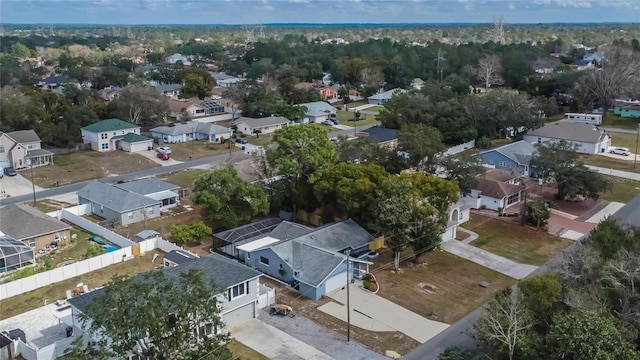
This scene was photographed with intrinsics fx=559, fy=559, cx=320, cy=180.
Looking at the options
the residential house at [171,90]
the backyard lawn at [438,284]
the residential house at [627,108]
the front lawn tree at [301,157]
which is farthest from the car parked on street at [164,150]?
the residential house at [627,108]

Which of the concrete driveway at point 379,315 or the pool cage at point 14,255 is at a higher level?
the pool cage at point 14,255

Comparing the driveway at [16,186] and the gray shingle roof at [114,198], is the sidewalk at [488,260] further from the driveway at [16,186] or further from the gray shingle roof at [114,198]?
the driveway at [16,186]

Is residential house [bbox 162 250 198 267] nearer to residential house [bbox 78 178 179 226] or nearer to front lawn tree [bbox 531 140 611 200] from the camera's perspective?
residential house [bbox 78 178 179 226]

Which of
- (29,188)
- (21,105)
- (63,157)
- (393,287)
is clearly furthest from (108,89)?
(393,287)

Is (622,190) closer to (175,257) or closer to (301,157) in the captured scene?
(301,157)

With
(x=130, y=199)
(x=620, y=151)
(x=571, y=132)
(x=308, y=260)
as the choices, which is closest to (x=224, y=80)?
(x=571, y=132)
